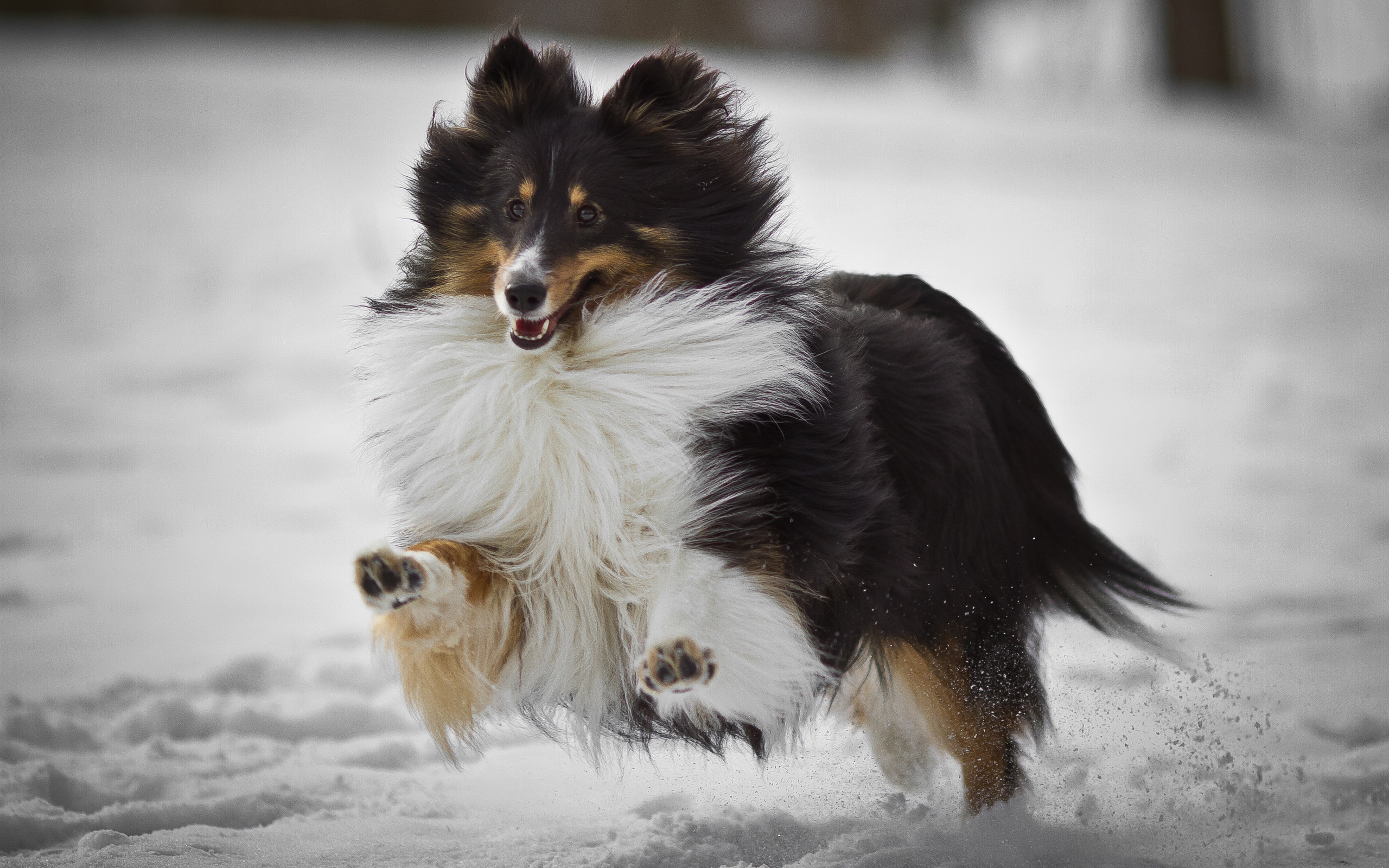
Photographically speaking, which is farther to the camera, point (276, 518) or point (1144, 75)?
point (1144, 75)

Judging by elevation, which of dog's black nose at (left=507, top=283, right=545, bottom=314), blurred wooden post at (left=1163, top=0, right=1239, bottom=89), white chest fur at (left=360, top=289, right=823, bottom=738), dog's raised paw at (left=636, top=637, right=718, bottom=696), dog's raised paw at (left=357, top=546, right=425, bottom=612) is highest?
blurred wooden post at (left=1163, top=0, right=1239, bottom=89)

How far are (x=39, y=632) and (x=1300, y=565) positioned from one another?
206 inches

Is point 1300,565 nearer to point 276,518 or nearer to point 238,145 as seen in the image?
point 276,518

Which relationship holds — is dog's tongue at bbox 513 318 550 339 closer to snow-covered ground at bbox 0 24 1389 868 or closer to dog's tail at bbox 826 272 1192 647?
snow-covered ground at bbox 0 24 1389 868

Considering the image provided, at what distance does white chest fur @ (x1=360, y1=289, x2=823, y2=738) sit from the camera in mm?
2689

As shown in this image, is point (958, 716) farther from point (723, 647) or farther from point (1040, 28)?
point (1040, 28)

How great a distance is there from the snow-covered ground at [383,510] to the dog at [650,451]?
32 centimetres

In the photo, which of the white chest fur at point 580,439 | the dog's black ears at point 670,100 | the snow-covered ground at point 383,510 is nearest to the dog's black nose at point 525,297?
the white chest fur at point 580,439

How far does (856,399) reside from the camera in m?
2.79

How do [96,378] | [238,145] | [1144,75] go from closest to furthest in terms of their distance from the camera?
[96,378], [238,145], [1144,75]

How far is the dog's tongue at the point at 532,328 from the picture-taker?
8.88ft

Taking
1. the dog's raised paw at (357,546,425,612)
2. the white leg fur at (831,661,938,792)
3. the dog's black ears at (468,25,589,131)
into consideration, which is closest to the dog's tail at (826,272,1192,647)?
the white leg fur at (831,661,938,792)

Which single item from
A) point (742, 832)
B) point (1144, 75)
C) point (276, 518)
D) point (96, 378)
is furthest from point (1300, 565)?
point (1144, 75)

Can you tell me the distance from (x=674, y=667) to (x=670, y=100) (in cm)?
138
